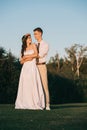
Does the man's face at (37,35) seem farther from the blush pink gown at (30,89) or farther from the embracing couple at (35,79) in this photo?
the blush pink gown at (30,89)

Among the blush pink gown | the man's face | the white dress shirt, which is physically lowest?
the blush pink gown

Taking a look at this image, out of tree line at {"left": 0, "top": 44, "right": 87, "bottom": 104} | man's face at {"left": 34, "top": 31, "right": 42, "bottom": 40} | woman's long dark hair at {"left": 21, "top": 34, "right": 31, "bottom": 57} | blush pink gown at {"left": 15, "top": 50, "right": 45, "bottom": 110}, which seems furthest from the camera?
tree line at {"left": 0, "top": 44, "right": 87, "bottom": 104}

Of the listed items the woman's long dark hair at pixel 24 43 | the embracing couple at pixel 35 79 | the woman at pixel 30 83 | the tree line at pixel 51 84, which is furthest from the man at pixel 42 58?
the tree line at pixel 51 84

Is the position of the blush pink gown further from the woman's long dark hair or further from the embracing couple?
the woman's long dark hair

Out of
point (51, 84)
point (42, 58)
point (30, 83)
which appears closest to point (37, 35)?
point (42, 58)

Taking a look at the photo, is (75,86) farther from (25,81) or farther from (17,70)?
(25,81)

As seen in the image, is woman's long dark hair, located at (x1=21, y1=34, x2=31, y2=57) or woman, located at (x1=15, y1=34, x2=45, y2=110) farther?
woman's long dark hair, located at (x1=21, y1=34, x2=31, y2=57)

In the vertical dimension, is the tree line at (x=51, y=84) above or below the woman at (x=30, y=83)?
below

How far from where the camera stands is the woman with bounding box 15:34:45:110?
11.1 meters

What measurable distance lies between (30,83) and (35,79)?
0.20 metres

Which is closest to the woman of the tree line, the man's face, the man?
the man

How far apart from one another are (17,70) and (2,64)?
1.07m

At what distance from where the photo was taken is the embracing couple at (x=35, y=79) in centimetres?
1110

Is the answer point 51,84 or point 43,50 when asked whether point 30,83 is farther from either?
point 51,84
